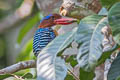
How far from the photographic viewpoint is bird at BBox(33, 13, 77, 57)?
2336 mm

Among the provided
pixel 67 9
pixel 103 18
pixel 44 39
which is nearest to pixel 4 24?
pixel 44 39

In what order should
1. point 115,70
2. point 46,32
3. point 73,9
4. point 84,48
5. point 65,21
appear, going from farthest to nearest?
point 46,32 < point 65,21 < point 73,9 < point 115,70 < point 84,48

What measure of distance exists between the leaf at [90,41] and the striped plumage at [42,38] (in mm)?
806

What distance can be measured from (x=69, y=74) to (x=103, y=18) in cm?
36

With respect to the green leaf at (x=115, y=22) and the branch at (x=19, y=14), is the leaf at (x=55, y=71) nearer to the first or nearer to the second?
the green leaf at (x=115, y=22)

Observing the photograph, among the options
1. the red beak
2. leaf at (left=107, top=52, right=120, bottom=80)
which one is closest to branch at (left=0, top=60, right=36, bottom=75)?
the red beak

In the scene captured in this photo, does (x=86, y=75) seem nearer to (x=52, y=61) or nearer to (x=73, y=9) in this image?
(x=52, y=61)

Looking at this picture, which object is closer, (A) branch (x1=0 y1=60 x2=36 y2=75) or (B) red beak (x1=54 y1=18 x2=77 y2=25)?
(A) branch (x1=0 y1=60 x2=36 y2=75)

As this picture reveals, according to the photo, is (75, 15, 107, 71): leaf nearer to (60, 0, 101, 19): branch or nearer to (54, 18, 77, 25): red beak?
(60, 0, 101, 19): branch

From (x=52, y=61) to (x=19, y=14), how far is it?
3934 mm

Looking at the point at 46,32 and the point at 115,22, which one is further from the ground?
the point at 46,32

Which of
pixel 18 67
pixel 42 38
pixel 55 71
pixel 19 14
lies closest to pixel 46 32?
pixel 42 38

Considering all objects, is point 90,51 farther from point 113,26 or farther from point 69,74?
point 69,74

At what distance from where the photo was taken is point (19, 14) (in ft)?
17.6
